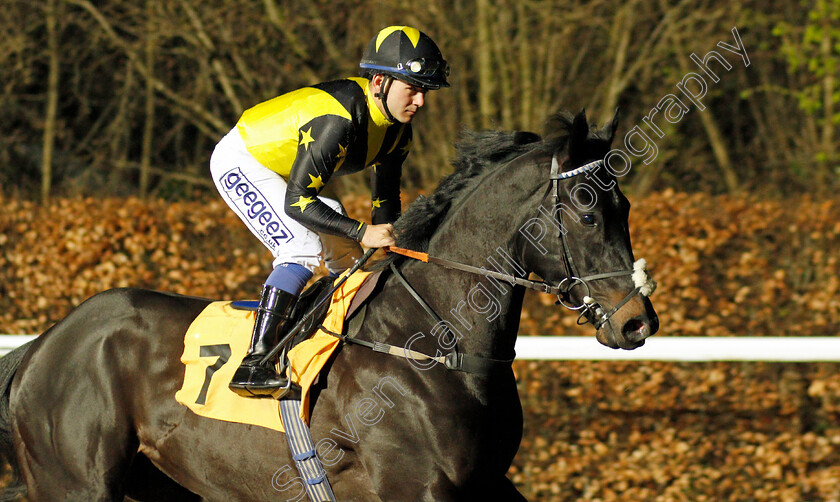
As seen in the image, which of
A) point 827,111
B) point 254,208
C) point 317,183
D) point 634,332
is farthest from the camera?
point 827,111

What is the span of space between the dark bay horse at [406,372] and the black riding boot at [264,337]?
0.60 ft

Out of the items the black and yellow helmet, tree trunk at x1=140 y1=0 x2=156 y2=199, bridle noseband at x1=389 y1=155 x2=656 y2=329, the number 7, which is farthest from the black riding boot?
tree trunk at x1=140 y1=0 x2=156 y2=199

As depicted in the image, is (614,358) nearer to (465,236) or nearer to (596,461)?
(596,461)

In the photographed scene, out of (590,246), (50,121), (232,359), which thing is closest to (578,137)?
(590,246)

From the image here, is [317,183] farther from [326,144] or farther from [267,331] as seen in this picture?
[267,331]

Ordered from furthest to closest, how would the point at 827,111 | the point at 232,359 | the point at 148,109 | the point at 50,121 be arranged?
the point at 50,121 < the point at 148,109 < the point at 827,111 < the point at 232,359

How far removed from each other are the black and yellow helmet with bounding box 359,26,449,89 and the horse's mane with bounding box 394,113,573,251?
0.87ft

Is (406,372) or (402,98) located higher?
(402,98)

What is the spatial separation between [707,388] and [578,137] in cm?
260

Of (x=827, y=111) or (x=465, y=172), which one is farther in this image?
(x=827, y=111)

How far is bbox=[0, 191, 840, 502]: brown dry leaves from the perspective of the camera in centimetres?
475

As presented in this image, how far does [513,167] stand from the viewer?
2932 millimetres

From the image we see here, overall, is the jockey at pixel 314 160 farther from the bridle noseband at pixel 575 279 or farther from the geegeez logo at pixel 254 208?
the bridle noseband at pixel 575 279

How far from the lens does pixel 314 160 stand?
2975 mm
